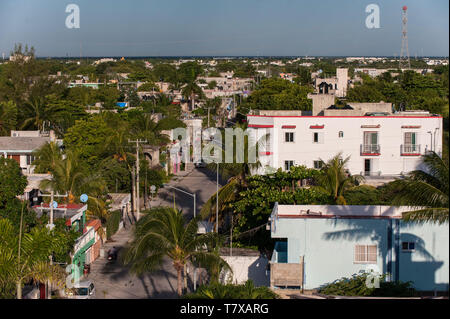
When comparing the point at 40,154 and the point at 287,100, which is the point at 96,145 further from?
the point at 287,100

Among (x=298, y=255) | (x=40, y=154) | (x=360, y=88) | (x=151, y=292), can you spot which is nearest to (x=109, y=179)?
(x=40, y=154)

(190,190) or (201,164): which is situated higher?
(201,164)

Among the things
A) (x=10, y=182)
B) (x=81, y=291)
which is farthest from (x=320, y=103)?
(x=81, y=291)

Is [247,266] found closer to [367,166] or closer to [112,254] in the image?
[112,254]

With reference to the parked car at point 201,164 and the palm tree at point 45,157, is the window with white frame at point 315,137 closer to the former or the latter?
the palm tree at point 45,157
